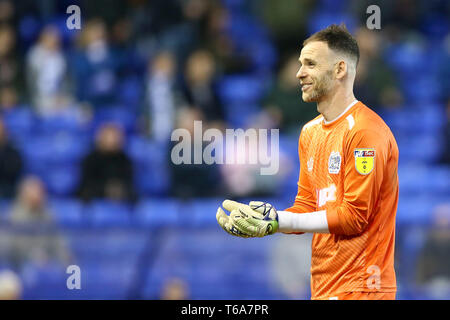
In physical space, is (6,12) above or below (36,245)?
above

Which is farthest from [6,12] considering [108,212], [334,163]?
[334,163]

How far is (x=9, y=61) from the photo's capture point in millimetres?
10062

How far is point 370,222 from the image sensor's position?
143 inches

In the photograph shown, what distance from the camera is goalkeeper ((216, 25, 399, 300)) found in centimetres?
354

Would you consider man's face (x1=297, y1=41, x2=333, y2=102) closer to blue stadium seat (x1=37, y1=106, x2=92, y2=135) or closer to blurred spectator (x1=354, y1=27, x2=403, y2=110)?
blurred spectator (x1=354, y1=27, x2=403, y2=110)

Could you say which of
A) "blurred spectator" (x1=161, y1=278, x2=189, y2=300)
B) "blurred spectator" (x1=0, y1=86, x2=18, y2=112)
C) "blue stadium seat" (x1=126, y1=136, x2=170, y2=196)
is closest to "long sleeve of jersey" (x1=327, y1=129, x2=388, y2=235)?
"blurred spectator" (x1=161, y1=278, x2=189, y2=300)

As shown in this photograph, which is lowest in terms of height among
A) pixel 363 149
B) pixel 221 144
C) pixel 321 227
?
pixel 321 227

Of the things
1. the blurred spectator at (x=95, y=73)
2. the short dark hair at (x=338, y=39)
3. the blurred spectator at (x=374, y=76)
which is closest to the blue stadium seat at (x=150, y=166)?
the blurred spectator at (x=95, y=73)

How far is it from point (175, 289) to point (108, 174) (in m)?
1.74

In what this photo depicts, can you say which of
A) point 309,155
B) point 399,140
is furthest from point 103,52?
point 309,155

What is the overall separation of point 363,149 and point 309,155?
0.50m

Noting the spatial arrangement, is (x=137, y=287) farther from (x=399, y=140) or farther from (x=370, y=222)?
(x=370, y=222)

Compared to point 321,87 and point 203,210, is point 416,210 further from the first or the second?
point 321,87
